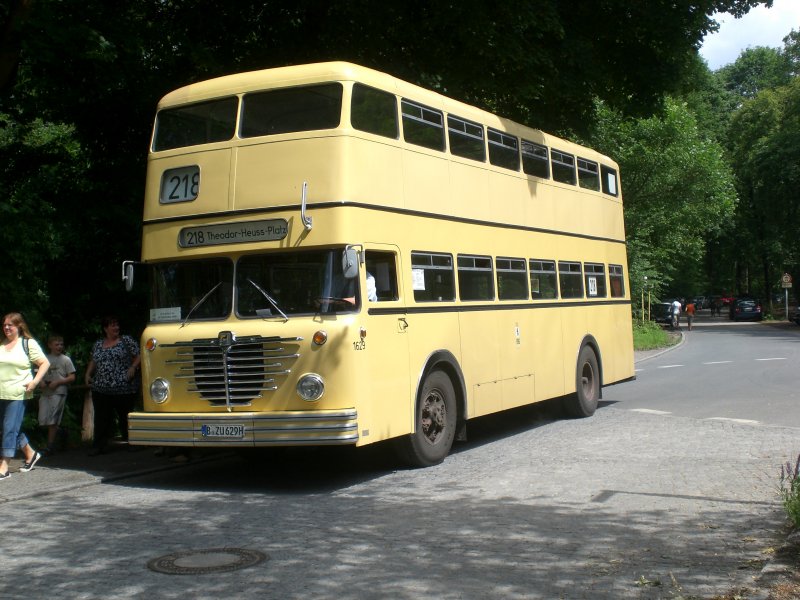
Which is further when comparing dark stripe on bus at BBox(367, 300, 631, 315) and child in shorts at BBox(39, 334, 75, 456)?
child in shorts at BBox(39, 334, 75, 456)

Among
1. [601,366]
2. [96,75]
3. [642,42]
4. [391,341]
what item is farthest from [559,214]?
[96,75]

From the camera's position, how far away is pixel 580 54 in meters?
18.0

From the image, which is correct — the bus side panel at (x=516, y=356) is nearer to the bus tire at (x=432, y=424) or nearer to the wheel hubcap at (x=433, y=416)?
the bus tire at (x=432, y=424)

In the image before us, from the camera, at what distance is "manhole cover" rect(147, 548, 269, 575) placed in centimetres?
717

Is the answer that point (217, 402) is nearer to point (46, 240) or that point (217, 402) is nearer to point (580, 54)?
point (46, 240)

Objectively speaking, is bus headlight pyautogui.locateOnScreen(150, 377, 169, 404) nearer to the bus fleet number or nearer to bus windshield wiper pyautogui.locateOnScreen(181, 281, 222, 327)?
bus windshield wiper pyautogui.locateOnScreen(181, 281, 222, 327)

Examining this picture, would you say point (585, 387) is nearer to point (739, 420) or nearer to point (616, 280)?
point (739, 420)

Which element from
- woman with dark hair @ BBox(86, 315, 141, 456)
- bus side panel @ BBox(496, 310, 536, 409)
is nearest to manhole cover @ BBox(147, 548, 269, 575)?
woman with dark hair @ BBox(86, 315, 141, 456)

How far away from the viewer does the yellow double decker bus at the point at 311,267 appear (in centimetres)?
1066

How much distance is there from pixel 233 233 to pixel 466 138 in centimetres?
385

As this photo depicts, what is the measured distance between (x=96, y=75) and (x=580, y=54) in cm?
785

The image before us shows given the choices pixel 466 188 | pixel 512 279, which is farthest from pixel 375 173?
pixel 512 279

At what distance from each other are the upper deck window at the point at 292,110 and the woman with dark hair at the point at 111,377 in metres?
3.68

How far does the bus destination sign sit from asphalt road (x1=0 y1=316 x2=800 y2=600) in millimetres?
2554
